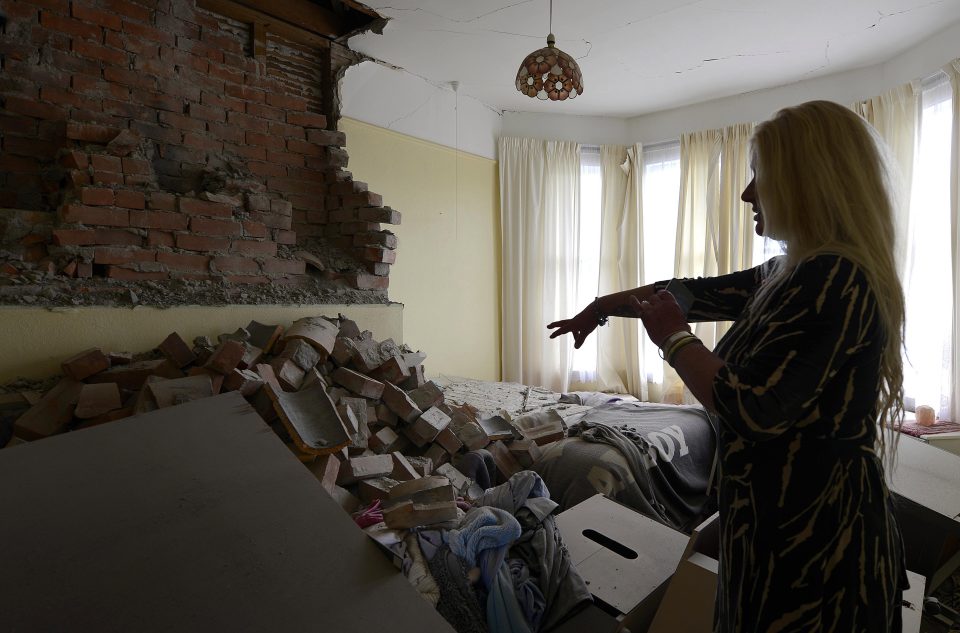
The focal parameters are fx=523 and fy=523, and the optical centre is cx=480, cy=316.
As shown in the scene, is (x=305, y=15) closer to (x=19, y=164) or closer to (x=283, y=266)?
(x=283, y=266)

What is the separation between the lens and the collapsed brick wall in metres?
2.14

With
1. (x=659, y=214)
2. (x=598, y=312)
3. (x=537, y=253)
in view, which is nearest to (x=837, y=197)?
(x=598, y=312)

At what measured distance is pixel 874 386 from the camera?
0.90m

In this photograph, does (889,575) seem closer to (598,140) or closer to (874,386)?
(874,386)

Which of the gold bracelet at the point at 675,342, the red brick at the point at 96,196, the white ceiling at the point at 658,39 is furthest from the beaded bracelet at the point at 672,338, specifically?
the white ceiling at the point at 658,39

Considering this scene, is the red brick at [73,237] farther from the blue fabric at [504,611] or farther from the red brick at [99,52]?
the blue fabric at [504,611]

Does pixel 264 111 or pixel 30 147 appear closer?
pixel 30 147

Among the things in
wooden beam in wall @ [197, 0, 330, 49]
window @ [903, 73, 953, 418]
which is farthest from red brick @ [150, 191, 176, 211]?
window @ [903, 73, 953, 418]

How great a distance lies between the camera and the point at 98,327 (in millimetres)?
2029

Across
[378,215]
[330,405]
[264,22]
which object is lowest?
[330,405]

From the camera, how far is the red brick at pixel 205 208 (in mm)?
2344

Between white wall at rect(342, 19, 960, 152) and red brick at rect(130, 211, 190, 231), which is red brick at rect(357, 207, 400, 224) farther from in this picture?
white wall at rect(342, 19, 960, 152)

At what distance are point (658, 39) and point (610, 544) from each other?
3.81 meters

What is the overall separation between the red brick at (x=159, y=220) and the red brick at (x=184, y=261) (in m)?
0.12
